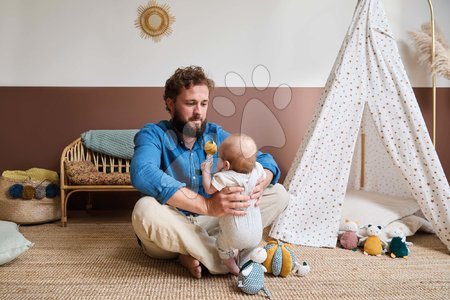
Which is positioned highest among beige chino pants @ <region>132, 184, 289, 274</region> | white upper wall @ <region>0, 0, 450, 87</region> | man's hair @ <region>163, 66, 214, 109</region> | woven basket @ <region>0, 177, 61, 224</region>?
white upper wall @ <region>0, 0, 450, 87</region>

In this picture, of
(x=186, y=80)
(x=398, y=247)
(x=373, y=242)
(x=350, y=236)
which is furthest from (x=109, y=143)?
(x=398, y=247)

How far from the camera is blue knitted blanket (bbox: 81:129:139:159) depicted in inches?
123

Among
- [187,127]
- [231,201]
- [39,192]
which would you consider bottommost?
[39,192]

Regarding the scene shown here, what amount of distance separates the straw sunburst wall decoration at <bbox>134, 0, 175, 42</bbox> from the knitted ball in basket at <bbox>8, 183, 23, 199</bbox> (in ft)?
A: 4.90

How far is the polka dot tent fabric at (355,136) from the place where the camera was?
2.37 meters

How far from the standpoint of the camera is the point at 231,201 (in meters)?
1.60

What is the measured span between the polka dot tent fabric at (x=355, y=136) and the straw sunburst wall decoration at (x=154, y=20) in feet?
4.89

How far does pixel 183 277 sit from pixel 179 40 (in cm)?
217

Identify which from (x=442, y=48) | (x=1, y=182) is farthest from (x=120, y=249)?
(x=442, y=48)

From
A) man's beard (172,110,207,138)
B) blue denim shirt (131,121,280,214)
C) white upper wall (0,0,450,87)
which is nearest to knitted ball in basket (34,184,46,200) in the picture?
white upper wall (0,0,450,87)

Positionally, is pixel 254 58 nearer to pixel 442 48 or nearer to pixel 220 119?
pixel 220 119

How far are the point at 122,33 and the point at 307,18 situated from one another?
1532 millimetres

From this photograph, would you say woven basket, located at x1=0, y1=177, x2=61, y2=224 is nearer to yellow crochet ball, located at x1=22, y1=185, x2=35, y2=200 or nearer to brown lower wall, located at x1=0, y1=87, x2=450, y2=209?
yellow crochet ball, located at x1=22, y1=185, x2=35, y2=200

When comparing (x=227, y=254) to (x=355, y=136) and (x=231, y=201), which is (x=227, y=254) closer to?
(x=231, y=201)
